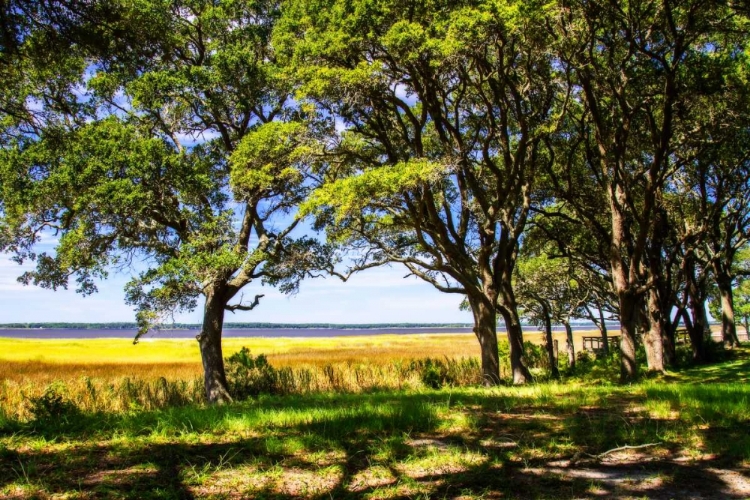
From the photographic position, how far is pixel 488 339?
15.9m

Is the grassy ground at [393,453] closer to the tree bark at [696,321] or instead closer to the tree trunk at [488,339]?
the tree trunk at [488,339]

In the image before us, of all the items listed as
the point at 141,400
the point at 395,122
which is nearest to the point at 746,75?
the point at 395,122

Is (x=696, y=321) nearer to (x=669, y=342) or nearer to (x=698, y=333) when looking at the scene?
(x=698, y=333)

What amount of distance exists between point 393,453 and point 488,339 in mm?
11983

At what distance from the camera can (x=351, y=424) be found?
5402mm

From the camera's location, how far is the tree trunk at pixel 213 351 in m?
16.5

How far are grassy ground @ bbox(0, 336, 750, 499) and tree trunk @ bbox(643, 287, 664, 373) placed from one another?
38.8 ft

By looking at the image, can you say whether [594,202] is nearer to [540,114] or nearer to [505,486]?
[540,114]

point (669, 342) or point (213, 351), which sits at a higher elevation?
point (213, 351)

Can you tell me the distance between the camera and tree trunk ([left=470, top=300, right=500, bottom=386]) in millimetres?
15648

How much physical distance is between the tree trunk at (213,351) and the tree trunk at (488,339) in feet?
27.3

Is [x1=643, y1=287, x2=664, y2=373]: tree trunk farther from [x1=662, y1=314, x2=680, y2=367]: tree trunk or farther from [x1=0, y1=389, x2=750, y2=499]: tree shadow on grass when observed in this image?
[x1=0, y1=389, x2=750, y2=499]: tree shadow on grass

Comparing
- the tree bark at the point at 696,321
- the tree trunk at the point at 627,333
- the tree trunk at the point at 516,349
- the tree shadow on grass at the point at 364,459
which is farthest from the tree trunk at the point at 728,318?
the tree shadow on grass at the point at 364,459

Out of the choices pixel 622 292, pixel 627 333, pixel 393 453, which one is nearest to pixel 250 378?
pixel 627 333
